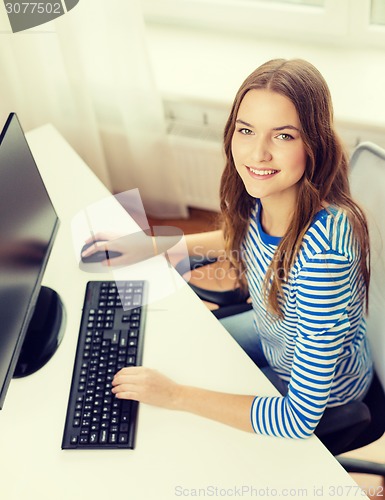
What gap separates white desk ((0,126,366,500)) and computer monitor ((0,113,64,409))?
0.13 feet

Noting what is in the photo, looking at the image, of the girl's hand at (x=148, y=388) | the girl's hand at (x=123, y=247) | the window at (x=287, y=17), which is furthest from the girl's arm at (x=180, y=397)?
the window at (x=287, y=17)

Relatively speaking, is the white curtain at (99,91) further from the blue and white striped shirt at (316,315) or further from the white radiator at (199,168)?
the blue and white striped shirt at (316,315)

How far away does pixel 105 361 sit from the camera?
122 centimetres

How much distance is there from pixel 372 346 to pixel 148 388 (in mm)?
496

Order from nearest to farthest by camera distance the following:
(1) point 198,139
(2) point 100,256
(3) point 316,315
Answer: (3) point 316,315
(2) point 100,256
(1) point 198,139

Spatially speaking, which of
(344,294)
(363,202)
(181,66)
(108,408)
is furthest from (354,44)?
(108,408)

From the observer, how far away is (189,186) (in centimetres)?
225

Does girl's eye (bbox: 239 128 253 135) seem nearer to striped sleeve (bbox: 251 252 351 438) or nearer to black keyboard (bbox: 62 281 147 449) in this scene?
striped sleeve (bbox: 251 252 351 438)

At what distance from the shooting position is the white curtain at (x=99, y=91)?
5.99 feet

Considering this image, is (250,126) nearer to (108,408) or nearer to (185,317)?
(185,317)

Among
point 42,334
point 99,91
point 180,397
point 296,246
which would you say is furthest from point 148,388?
point 99,91

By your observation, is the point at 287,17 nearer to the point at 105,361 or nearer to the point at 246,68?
the point at 246,68

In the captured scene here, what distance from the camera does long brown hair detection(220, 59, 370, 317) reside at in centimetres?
99

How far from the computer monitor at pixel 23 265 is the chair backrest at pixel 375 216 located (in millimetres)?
Result: 669
